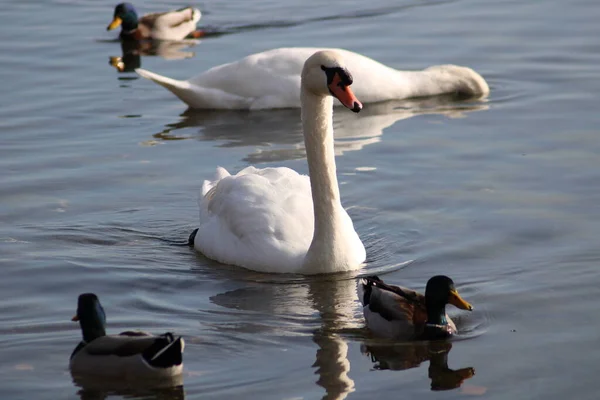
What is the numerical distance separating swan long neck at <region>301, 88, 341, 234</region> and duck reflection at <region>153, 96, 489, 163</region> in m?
3.30

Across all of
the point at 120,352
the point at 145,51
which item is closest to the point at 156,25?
the point at 145,51

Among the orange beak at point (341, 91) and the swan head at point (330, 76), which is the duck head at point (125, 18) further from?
the orange beak at point (341, 91)

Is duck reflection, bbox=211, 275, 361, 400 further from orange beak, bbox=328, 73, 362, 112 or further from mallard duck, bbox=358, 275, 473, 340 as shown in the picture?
orange beak, bbox=328, 73, 362, 112

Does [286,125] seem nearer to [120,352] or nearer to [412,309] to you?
[412,309]

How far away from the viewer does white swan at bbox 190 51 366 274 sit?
352 inches

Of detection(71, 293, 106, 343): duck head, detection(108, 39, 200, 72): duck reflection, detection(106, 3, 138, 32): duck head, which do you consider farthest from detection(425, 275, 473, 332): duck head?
detection(106, 3, 138, 32): duck head

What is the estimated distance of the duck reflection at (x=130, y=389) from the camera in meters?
6.83

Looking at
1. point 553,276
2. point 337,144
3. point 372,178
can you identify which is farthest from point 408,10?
point 553,276

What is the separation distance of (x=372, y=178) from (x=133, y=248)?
8.65 ft

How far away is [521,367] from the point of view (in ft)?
23.3

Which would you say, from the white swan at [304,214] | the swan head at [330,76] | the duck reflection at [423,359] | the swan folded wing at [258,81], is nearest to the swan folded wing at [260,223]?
the white swan at [304,214]

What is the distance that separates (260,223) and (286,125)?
4839 mm

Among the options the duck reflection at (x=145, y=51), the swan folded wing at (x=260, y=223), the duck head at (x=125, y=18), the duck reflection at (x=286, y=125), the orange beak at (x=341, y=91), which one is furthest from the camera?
the duck head at (x=125, y=18)

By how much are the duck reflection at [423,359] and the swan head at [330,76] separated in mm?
1883
